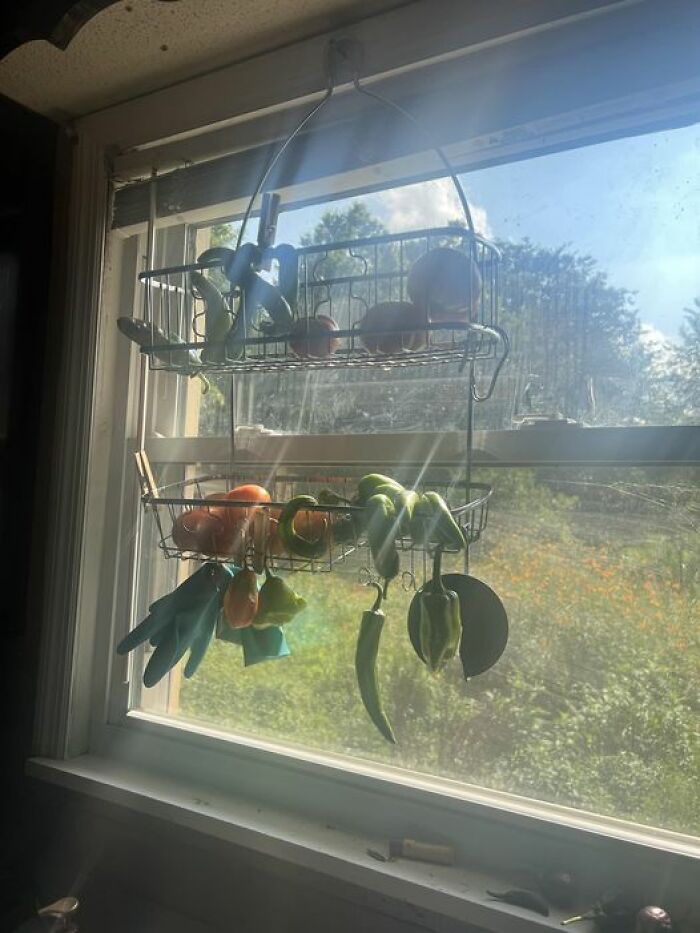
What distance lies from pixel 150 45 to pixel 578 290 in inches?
30.4

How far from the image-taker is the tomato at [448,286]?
71cm

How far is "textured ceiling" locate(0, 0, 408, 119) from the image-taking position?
0.94 meters

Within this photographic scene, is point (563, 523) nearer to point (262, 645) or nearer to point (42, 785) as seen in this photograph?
point (262, 645)

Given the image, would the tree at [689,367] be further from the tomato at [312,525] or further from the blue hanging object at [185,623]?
the blue hanging object at [185,623]

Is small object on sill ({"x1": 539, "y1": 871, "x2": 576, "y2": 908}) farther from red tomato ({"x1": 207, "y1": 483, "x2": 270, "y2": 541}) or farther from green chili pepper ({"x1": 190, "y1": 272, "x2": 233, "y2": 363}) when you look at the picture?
green chili pepper ({"x1": 190, "y1": 272, "x2": 233, "y2": 363})

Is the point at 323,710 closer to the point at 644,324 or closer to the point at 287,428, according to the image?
the point at 287,428

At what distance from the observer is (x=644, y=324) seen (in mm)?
823

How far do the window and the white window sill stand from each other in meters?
0.11

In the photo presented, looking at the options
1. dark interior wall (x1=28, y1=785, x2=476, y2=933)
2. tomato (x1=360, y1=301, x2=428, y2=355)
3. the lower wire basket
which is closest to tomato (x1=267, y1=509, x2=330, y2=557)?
the lower wire basket

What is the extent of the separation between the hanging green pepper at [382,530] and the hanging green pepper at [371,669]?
79 millimetres

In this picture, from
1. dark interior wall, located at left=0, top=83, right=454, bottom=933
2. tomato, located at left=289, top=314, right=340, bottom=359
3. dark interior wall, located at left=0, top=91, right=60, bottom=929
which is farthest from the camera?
dark interior wall, located at left=0, top=91, right=60, bottom=929

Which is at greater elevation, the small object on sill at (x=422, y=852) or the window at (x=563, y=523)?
the window at (x=563, y=523)

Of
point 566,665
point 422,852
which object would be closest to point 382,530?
point 566,665

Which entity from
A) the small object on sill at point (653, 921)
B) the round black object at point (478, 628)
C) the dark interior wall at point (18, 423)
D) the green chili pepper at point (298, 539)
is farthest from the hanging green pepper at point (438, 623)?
the dark interior wall at point (18, 423)
